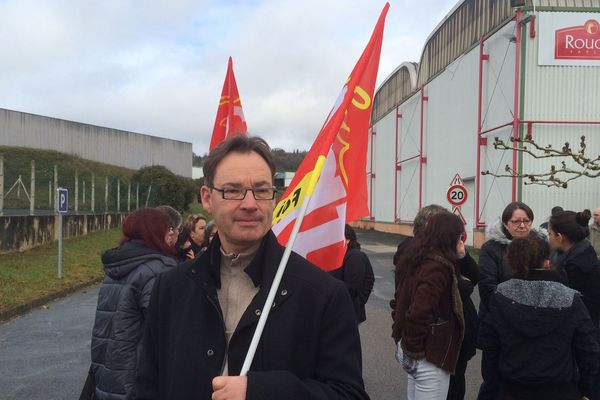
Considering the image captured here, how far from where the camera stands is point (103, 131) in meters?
49.5

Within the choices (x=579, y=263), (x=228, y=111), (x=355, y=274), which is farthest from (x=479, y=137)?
(x=579, y=263)

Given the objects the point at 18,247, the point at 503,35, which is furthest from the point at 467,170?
the point at 18,247

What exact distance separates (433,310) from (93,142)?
48138mm

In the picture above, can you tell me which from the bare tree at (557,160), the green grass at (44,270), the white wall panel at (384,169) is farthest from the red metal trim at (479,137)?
the white wall panel at (384,169)

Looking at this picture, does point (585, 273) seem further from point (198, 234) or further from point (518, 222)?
point (198, 234)

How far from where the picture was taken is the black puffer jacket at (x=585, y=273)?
4699 millimetres

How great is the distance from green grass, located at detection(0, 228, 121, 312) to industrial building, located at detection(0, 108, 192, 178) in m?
23.9

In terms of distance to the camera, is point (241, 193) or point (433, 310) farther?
point (433, 310)

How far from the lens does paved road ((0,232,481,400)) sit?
19.9 feet

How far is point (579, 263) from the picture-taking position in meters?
4.70

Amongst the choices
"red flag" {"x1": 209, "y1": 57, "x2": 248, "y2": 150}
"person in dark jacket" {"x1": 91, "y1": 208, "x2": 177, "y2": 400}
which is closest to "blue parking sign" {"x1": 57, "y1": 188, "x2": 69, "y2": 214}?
"red flag" {"x1": 209, "y1": 57, "x2": 248, "y2": 150}

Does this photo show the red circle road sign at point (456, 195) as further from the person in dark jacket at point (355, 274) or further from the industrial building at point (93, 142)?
the industrial building at point (93, 142)

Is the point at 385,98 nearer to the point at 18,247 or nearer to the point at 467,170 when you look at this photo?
the point at 467,170

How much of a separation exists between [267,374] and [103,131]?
50783 mm
